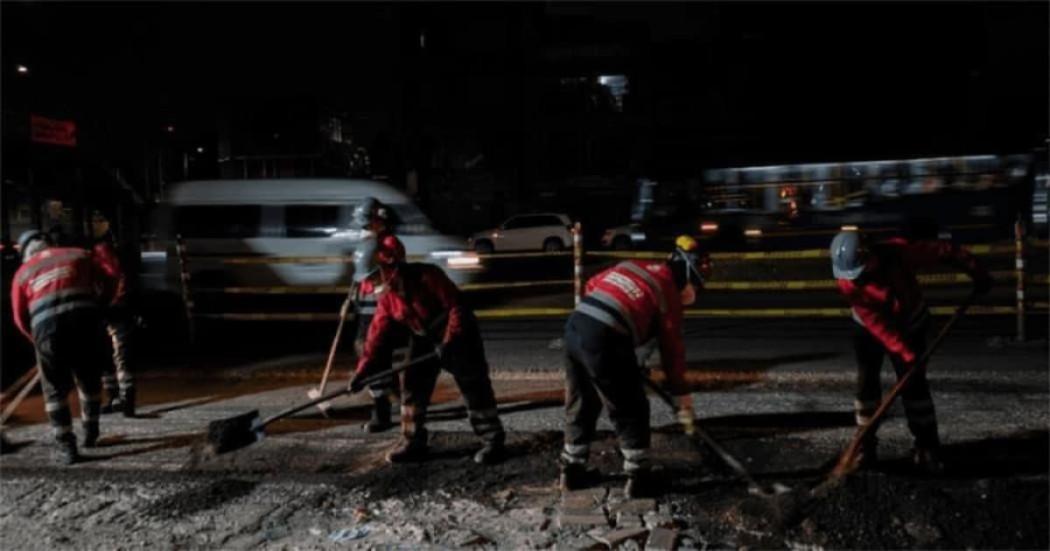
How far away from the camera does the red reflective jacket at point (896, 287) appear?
485cm

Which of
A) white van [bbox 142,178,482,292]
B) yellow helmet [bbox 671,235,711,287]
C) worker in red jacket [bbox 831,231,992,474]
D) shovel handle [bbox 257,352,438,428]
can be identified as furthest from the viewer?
white van [bbox 142,178,482,292]

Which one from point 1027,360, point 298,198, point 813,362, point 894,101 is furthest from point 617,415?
point 894,101

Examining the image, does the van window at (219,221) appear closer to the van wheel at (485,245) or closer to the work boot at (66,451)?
the work boot at (66,451)

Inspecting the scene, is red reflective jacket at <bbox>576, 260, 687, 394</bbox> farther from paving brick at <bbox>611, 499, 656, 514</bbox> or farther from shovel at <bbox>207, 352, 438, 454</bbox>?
shovel at <bbox>207, 352, 438, 454</bbox>

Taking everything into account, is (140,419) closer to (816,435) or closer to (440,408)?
(440,408)

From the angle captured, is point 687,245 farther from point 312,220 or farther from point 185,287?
point 312,220

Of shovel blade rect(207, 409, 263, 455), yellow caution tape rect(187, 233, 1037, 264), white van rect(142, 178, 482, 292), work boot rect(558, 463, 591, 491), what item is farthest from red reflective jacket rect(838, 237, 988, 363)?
white van rect(142, 178, 482, 292)

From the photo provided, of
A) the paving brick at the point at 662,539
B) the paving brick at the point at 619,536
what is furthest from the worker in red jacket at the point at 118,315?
the paving brick at the point at 662,539

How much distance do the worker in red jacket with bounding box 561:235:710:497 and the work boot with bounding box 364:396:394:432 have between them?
2155 millimetres

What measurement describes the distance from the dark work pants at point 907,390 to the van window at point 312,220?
9296 millimetres

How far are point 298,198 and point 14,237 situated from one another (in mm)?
4588

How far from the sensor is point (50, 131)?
17.5 m

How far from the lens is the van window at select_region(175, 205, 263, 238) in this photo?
13.3 metres

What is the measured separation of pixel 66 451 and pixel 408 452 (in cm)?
237
